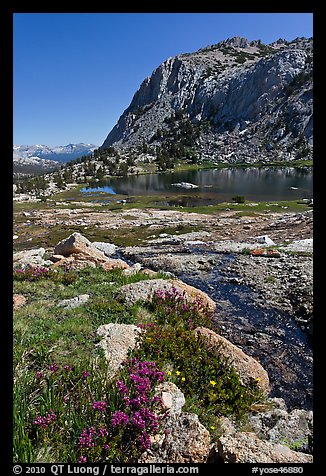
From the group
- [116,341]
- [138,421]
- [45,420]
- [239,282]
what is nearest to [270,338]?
[239,282]

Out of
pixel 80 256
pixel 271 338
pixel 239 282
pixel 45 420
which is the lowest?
pixel 271 338

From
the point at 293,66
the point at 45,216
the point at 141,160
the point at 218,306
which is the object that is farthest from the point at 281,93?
the point at 218,306

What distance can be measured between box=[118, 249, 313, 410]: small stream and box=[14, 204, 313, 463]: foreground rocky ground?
39 millimetres

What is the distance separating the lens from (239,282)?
16.6 metres

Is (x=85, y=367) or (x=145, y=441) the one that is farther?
(x=85, y=367)

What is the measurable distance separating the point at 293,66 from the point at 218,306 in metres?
236

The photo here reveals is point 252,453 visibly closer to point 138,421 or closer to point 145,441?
point 145,441

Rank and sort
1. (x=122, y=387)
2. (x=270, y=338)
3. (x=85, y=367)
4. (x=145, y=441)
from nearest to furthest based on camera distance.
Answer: (x=145, y=441), (x=122, y=387), (x=85, y=367), (x=270, y=338)

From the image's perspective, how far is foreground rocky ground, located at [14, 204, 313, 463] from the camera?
4375 millimetres

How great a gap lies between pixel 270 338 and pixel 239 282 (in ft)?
19.1

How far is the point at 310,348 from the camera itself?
10406 mm

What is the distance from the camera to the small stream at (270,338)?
821cm

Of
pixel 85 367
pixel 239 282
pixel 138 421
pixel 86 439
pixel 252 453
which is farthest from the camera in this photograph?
pixel 239 282

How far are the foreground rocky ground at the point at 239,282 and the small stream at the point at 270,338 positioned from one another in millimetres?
39
